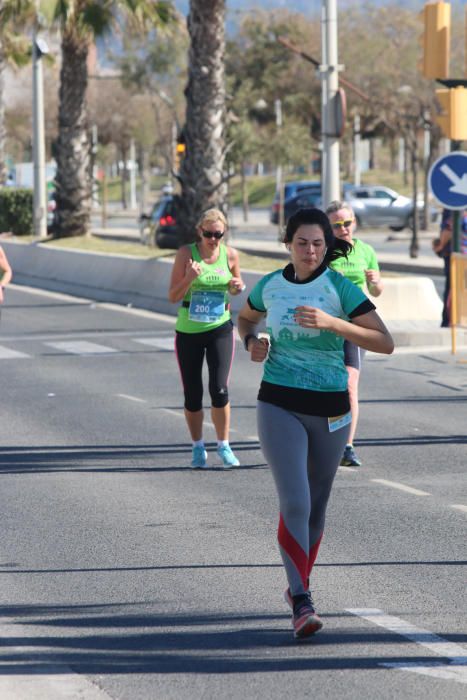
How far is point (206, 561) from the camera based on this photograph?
7.69 meters

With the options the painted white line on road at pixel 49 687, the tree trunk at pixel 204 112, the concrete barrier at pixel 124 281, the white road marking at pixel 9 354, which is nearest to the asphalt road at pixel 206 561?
the painted white line on road at pixel 49 687

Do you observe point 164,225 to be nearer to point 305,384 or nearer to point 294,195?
point 294,195

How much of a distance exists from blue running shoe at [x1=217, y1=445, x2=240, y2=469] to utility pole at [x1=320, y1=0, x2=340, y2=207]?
1135cm

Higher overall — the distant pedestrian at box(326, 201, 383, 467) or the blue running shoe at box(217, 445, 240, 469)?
the distant pedestrian at box(326, 201, 383, 467)

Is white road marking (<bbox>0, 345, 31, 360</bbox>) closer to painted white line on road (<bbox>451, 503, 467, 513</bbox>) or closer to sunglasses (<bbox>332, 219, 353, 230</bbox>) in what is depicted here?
sunglasses (<bbox>332, 219, 353, 230</bbox>)

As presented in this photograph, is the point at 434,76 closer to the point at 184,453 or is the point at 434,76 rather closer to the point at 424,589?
the point at 184,453

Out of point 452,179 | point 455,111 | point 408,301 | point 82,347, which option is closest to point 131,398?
point 82,347

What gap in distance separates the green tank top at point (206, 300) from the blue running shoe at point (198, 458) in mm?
841

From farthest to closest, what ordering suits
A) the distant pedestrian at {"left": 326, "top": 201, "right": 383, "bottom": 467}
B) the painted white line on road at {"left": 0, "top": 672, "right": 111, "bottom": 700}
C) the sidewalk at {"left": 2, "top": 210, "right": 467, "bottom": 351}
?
the sidewalk at {"left": 2, "top": 210, "right": 467, "bottom": 351}
the distant pedestrian at {"left": 326, "top": 201, "right": 383, "bottom": 467}
the painted white line on road at {"left": 0, "top": 672, "right": 111, "bottom": 700}

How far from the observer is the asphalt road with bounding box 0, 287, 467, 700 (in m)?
5.79

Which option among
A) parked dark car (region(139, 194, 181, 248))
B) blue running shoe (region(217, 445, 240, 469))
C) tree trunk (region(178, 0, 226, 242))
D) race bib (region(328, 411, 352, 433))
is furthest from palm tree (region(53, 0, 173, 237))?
race bib (region(328, 411, 352, 433))

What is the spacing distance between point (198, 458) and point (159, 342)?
8907 millimetres

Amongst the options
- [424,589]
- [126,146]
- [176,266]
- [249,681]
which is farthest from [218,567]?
[126,146]

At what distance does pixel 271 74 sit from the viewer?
256 ft
